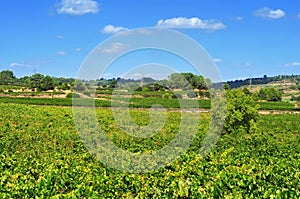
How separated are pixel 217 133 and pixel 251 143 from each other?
3539 millimetres

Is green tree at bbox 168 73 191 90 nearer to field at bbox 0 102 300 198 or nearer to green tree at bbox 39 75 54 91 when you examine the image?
field at bbox 0 102 300 198

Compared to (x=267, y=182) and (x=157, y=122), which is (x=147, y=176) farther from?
(x=157, y=122)

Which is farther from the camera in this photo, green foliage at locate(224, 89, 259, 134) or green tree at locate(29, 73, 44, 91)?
green tree at locate(29, 73, 44, 91)

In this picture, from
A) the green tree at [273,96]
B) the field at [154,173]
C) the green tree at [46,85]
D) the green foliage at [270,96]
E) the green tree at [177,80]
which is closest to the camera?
the field at [154,173]

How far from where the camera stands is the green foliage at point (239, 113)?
28.2 m

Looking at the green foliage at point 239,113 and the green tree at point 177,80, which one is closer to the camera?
the green tree at point 177,80

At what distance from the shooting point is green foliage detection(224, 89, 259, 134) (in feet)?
92.5

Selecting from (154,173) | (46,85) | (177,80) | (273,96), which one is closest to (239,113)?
(177,80)

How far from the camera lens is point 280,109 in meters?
73.4

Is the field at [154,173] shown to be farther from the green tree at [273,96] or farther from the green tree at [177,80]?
the green tree at [273,96]

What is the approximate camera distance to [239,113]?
28078 millimetres

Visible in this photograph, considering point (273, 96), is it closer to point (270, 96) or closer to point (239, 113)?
point (270, 96)

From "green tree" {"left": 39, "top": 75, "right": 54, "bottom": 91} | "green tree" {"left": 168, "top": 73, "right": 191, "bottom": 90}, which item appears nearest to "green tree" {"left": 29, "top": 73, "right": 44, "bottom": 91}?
"green tree" {"left": 39, "top": 75, "right": 54, "bottom": 91}

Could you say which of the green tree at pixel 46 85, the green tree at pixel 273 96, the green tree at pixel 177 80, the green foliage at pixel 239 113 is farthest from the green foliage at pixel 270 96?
the green tree at pixel 177 80
